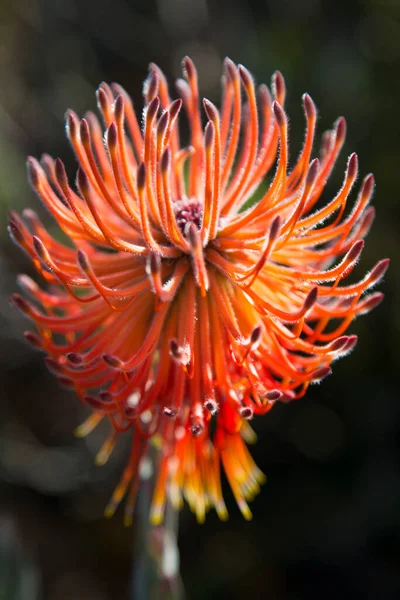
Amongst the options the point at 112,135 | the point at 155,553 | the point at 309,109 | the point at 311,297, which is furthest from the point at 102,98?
the point at 155,553

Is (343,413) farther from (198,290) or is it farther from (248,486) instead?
(198,290)

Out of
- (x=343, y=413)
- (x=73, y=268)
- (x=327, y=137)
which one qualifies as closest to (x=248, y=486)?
(x=73, y=268)

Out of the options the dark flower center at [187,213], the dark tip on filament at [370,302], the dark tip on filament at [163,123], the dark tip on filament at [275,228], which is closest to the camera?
the dark tip on filament at [275,228]

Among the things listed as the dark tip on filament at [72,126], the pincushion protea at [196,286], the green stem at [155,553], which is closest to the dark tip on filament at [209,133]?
the pincushion protea at [196,286]

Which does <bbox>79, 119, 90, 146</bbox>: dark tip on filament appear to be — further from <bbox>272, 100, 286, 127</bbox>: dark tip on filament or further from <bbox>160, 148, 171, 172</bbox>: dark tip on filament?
<bbox>272, 100, 286, 127</bbox>: dark tip on filament

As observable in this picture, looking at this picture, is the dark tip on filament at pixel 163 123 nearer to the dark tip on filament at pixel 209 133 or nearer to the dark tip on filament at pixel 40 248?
the dark tip on filament at pixel 209 133

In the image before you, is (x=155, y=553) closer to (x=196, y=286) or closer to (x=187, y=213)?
(x=196, y=286)

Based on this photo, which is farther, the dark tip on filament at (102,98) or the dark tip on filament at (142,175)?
the dark tip on filament at (102,98)

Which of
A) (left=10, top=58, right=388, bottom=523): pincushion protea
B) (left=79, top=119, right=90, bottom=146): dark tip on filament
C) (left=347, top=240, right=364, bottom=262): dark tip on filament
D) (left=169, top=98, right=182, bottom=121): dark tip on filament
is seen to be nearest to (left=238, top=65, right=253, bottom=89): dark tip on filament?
(left=10, top=58, right=388, bottom=523): pincushion protea
